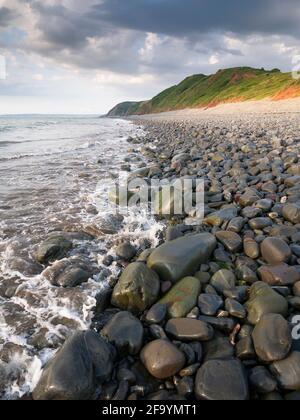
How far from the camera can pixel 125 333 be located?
3.21 m

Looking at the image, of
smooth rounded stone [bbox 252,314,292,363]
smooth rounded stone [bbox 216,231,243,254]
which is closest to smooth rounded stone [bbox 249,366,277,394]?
smooth rounded stone [bbox 252,314,292,363]

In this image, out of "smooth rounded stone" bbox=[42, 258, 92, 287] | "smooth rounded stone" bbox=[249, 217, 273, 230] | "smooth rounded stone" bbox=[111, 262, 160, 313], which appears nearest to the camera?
"smooth rounded stone" bbox=[111, 262, 160, 313]

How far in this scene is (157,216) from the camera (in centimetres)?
657

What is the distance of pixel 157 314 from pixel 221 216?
8.62ft

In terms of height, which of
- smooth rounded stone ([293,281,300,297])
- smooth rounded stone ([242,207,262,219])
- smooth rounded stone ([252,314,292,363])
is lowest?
smooth rounded stone ([252,314,292,363])

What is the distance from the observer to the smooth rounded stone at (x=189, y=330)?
3123mm

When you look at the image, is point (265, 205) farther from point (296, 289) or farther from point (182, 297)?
point (182, 297)

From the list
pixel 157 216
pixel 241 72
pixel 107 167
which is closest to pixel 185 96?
pixel 241 72

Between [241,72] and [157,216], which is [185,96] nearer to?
[241,72]

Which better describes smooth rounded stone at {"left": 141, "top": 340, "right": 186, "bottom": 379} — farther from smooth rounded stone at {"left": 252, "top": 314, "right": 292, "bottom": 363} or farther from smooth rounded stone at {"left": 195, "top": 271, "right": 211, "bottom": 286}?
smooth rounded stone at {"left": 195, "top": 271, "right": 211, "bottom": 286}

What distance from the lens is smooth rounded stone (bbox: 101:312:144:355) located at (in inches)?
123

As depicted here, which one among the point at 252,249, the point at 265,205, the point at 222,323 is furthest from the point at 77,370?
the point at 265,205

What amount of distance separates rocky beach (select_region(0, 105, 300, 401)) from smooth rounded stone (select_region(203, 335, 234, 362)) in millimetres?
10

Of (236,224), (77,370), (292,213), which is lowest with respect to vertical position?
(77,370)
